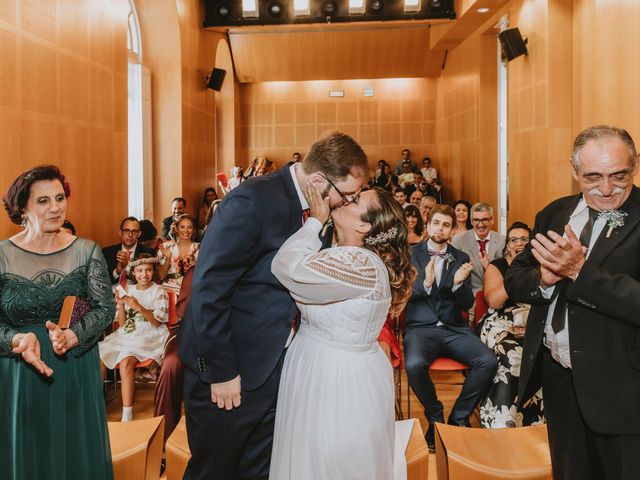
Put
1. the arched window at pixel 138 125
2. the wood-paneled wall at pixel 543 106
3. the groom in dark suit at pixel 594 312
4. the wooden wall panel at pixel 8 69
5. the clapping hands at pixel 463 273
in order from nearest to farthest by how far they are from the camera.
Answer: the groom in dark suit at pixel 594 312
the clapping hands at pixel 463 273
the wooden wall panel at pixel 8 69
the wood-paneled wall at pixel 543 106
the arched window at pixel 138 125

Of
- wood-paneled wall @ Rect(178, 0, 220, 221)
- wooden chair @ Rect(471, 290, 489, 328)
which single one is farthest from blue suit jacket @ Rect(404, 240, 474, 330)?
wood-paneled wall @ Rect(178, 0, 220, 221)

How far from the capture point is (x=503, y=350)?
4.07 m

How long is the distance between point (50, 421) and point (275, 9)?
9358 millimetres

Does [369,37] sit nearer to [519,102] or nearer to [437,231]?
[519,102]

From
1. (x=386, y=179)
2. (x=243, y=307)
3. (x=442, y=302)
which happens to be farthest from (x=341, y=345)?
(x=386, y=179)

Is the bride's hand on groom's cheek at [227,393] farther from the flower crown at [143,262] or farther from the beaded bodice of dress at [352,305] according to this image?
the flower crown at [143,262]

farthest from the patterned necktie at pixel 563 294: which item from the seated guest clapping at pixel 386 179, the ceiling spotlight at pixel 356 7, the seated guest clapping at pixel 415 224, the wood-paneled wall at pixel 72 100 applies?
the seated guest clapping at pixel 386 179

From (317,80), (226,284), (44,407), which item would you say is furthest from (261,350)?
(317,80)

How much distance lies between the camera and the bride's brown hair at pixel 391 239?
217 cm

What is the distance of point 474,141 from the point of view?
35.9 feet

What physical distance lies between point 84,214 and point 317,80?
30.1ft

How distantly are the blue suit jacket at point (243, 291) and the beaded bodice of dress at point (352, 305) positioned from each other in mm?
144

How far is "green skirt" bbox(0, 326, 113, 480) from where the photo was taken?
2375 millimetres

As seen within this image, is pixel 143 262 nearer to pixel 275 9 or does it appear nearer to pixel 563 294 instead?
pixel 563 294
